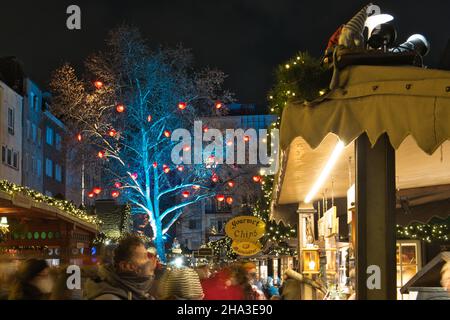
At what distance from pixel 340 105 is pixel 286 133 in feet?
1.47

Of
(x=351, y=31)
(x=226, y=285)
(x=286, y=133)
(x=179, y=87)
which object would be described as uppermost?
(x=179, y=87)

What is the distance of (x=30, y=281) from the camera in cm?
476

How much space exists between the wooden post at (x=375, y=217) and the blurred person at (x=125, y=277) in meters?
1.61

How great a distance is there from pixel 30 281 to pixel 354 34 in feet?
10.4

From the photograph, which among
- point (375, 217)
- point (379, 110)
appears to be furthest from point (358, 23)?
point (375, 217)

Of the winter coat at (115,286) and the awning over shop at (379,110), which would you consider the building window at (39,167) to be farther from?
the winter coat at (115,286)

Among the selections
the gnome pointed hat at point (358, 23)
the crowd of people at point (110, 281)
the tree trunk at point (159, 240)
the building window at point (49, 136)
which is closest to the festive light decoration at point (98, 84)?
the tree trunk at point (159, 240)

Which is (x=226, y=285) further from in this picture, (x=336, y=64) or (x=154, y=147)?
(x=154, y=147)

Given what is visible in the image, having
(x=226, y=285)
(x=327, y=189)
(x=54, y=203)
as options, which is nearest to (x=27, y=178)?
(x=54, y=203)

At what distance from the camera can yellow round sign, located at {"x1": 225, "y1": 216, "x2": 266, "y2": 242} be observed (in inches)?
894

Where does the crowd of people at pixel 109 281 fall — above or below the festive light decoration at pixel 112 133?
below

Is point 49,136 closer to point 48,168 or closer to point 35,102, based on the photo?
point 48,168

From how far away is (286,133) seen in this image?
5270mm

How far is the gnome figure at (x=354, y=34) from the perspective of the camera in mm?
5785
